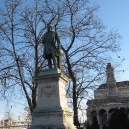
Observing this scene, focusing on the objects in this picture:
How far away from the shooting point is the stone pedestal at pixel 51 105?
364 inches

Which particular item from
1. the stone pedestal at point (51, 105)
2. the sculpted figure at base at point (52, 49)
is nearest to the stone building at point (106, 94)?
the sculpted figure at base at point (52, 49)

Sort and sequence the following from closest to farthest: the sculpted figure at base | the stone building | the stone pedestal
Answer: the stone pedestal < the sculpted figure at base < the stone building

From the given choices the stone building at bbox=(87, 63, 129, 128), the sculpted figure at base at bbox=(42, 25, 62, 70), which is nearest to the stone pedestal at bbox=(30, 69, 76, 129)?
the sculpted figure at base at bbox=(42, 25, 62, 70)

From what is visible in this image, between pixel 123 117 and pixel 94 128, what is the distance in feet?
40.7

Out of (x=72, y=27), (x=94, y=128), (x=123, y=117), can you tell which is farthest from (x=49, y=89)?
(x=94, y=128)

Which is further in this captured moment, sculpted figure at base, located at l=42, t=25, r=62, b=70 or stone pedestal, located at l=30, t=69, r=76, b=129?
sculpted figure at base, located at l=42, t=25, r=62, b=70

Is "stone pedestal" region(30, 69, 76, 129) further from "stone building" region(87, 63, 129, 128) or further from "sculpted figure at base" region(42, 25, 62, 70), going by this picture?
"stone building" region(87, 63, 129, 128)

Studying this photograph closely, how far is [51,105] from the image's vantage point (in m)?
9.66

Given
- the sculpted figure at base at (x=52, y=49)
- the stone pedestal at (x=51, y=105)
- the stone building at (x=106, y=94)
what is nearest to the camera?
the stone pedestal at (x=51, y=105)

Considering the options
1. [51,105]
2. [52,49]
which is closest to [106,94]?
[52,49]

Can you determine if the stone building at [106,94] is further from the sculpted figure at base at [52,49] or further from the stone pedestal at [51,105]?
the stone pedestal at [51,105]

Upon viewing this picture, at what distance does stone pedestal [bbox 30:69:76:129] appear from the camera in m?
9.24

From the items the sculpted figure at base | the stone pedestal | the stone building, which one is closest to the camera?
the stone pedestal

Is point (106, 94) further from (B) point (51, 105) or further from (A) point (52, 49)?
(B) point (51, 105)
